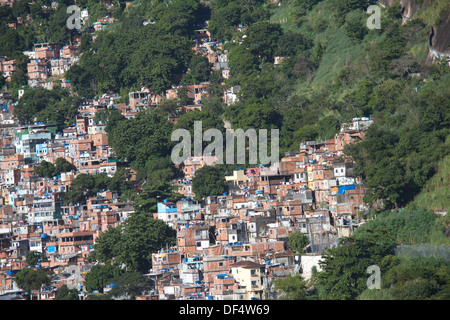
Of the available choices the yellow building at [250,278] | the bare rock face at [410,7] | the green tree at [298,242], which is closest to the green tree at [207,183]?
the green tree at [298,242]

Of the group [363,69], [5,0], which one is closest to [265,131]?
[363,69]

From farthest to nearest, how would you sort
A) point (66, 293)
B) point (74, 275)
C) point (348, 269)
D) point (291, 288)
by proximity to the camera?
point (74, 275)
point (66, 293)
point (291, 288)
point (348, 269)

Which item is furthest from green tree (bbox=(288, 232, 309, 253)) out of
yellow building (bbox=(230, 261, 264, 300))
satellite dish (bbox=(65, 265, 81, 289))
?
satellite dish (bbox=(65, 265, 81, 289))

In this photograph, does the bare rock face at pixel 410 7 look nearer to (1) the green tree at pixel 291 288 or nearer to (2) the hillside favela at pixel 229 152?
(2) the hillside favela at pixel 229 152

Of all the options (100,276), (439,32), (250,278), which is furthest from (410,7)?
(100,276)

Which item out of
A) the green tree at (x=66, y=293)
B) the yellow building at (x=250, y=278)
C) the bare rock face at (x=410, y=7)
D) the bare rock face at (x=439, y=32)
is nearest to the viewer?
the yellow building at (x=250, y=278)

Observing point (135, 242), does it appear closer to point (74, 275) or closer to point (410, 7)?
point (74, 275)
